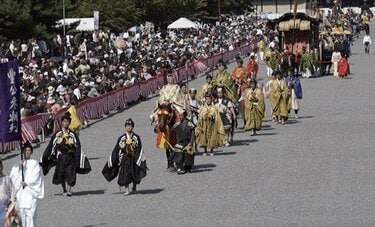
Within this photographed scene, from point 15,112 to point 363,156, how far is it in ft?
32.1

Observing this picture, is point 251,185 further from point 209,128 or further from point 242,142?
point 242,142

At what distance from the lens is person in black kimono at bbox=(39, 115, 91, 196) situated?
20984 mm

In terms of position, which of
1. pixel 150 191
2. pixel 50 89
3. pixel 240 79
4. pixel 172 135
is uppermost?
→ pixel 240 79

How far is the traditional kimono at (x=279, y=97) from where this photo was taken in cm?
3144

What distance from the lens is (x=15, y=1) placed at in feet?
164

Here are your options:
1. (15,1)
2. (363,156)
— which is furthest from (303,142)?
(15,1)

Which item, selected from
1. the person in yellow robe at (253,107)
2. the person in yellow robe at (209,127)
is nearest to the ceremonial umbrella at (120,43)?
the person in yellow robe at (253,107)

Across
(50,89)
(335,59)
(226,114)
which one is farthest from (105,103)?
(335,59)

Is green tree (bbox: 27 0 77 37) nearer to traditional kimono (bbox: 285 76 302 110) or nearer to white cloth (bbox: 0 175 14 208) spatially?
traditional kimono (bbox: 285 76 302 110)

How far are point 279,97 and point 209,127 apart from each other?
588 cm

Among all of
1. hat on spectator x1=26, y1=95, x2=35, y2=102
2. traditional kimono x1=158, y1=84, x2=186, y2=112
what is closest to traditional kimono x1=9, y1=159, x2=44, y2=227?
traditional kimono x1=158, y1=84, x2=186, y2=112

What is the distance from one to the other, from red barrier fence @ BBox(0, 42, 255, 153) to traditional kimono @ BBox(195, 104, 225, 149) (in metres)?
3.73

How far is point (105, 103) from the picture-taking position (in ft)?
119

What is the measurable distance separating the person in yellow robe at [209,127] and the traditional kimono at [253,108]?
3417 mm
